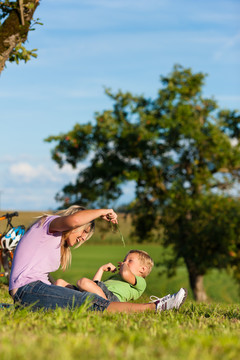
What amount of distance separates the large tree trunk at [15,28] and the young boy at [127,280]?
15.2ft

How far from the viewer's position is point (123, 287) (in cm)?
642

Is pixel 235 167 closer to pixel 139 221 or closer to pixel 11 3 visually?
pixel 139 221

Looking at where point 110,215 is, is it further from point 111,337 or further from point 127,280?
point 111,337

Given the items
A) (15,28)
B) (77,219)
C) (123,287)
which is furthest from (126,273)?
(15,28)

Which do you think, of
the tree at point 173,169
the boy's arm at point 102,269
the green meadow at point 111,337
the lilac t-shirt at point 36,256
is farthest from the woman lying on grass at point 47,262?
the tree at point 173,169

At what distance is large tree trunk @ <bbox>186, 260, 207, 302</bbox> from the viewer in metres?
15.6

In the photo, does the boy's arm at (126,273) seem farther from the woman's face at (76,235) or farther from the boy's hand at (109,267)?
the woman's face at (76,235)

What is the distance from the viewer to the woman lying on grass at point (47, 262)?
521cm

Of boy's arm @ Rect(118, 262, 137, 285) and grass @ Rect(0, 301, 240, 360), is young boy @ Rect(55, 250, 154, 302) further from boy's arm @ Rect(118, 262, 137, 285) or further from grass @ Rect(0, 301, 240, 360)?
grass @ Rect(0, 301, 240, 360)

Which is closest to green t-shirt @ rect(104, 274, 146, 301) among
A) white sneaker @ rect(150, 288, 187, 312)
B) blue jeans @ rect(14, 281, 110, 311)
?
white sneaker @ rect(150, 288, 187, 312)

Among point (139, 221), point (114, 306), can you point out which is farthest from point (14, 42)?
point (139, 221)

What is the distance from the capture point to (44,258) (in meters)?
5.33

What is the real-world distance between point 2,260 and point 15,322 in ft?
22.3

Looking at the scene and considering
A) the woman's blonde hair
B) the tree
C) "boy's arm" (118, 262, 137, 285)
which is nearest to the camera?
the woman's blonde hair
